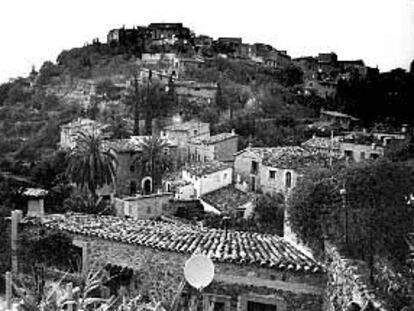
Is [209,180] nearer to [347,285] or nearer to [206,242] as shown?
[206,242]

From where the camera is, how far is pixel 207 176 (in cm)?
2203

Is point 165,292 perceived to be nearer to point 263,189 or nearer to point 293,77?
point 263,189

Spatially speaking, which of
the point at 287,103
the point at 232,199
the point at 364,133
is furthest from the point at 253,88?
the point at 232,199

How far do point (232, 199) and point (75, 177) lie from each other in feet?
18.8

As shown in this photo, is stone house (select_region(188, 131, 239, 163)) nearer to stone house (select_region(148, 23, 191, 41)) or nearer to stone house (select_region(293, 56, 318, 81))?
stone house (select_region(293, 56, 318, 81))

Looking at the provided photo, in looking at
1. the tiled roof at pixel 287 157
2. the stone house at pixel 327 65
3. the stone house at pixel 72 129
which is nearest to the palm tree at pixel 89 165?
the tiled roof at pixel 287 157

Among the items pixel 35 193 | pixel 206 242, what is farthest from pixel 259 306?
pixel 35 193

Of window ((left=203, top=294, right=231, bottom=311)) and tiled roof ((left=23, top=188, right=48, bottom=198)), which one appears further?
tiled roof ((left=23, top=188, right=48, bottom=198))

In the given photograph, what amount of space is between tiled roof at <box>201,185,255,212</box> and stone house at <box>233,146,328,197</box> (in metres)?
0.56

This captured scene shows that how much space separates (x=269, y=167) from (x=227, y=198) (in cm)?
203

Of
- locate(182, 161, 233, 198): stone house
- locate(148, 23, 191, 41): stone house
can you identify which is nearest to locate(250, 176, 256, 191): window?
locate(182, 161, 233, 198): stone house

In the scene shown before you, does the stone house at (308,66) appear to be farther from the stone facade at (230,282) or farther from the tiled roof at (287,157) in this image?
the stone facade at (230,282)

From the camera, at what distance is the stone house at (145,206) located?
17.6 metres

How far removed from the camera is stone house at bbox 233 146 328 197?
865 inches
